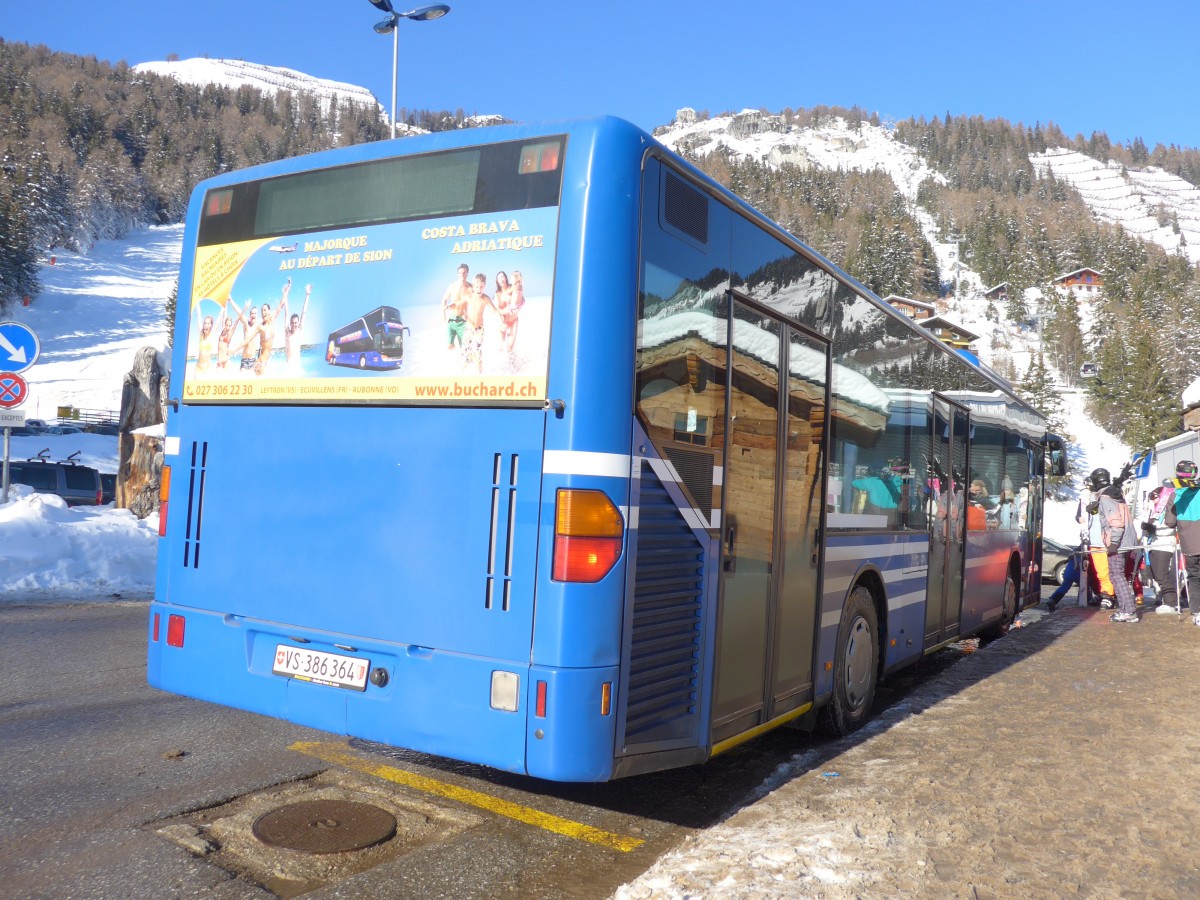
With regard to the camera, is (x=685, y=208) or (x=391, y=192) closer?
(x=685, y=208)

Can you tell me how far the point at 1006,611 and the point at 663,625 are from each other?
29.8 feet

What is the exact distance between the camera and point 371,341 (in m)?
4.37

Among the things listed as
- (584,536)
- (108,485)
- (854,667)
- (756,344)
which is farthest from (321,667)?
(108,485)

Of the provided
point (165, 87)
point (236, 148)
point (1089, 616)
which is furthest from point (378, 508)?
point (165, 87)

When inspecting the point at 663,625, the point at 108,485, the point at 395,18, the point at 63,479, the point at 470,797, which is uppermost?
the point at 395,18

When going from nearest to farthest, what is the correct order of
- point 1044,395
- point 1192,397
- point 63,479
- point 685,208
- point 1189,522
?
point 685,208, point 1189,522, point 63,479, point 1192,397, point 1044,395

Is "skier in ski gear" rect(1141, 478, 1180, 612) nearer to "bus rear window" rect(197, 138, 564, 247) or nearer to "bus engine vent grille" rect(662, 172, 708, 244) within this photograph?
"bus engine vent grille" rect(662, 172, 708, 244)

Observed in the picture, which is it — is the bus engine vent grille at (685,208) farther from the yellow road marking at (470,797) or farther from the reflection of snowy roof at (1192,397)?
the reflection of snowy roof at (1192,397)

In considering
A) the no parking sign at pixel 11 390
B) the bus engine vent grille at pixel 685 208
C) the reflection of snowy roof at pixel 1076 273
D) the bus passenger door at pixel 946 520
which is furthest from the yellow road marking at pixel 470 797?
the reflection of snowy roof at pixel 1076 273

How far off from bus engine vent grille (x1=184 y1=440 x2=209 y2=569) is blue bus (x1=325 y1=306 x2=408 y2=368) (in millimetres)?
1020

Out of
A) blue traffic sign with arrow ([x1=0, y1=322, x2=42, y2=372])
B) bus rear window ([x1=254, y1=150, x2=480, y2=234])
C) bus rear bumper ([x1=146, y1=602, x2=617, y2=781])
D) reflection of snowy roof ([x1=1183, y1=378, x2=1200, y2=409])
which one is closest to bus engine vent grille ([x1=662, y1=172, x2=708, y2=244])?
bus rear window ([x1=254, y1=150, x2=480, y2=234])

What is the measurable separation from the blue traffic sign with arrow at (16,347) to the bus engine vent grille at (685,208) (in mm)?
11859

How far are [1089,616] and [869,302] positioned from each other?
8.47m

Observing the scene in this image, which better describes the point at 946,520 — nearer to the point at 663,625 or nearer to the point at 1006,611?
the point at 1006,611
